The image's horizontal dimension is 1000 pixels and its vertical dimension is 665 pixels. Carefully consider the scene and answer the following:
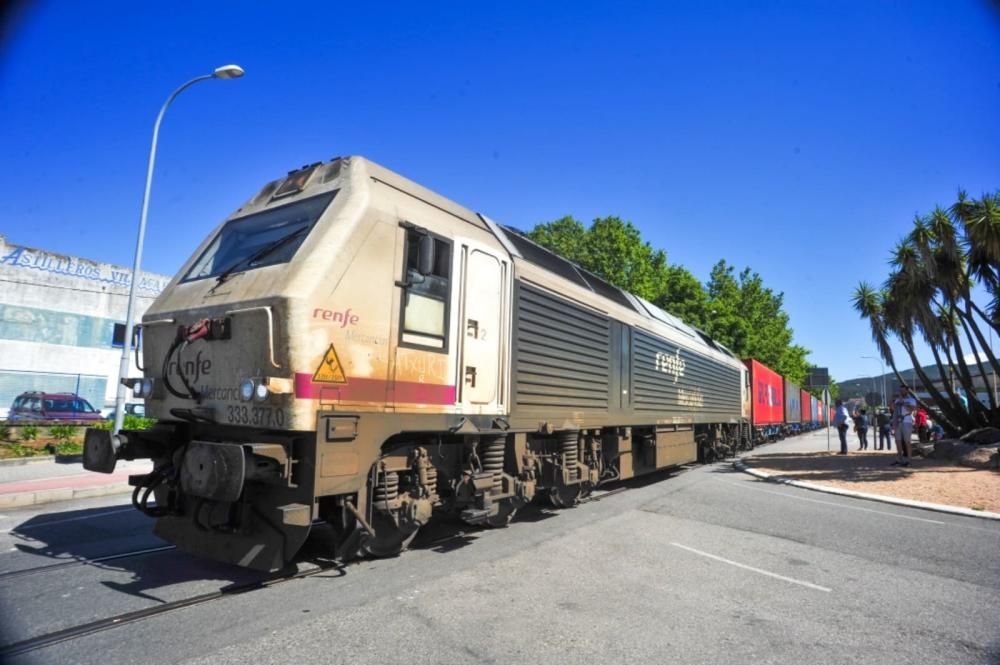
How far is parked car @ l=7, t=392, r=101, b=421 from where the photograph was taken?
17.5 meters

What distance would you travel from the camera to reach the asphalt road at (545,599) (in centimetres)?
357

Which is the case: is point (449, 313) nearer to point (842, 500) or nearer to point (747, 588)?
point (747, 588)

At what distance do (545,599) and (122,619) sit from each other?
118 inches

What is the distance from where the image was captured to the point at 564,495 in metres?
7.99

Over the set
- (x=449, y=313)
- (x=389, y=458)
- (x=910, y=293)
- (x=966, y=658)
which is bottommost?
(x=966, y=658)

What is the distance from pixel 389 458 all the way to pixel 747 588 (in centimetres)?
337

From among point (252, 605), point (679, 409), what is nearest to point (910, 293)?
point (679, 409)

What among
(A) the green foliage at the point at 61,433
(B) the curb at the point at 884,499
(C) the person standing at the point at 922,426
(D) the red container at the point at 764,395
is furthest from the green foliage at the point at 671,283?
(A) the green foliage at the point at 61,433

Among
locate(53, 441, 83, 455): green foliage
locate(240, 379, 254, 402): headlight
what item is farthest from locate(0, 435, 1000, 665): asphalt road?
locate(53, 441, 83, 455): green foliage

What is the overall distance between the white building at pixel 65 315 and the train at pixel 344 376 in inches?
838

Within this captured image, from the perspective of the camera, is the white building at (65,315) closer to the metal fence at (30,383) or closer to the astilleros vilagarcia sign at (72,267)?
the astilleros vilagarcia sign at (72,267)

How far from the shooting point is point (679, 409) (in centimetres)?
1229

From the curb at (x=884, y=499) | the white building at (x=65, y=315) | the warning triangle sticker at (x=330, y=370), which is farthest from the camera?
the white building at (x=65, y=315)

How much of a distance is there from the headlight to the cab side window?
4.33 feet
